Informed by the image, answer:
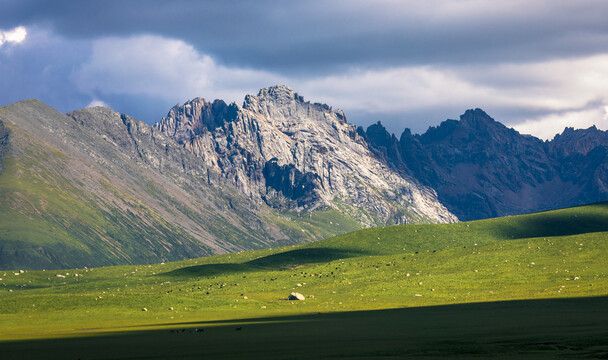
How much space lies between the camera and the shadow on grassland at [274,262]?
161000mm

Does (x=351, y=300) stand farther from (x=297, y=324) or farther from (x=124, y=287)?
(x=124, y=287)

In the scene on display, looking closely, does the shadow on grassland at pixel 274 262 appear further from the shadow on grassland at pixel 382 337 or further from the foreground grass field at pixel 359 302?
the shadow on grassland at pixel 382 337

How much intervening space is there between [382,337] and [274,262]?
4736 inches

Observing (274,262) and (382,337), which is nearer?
(382,337)

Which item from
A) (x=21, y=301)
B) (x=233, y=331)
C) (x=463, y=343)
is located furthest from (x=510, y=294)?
(x=21, y=301)

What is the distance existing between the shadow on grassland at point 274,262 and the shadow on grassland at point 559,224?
41.6m

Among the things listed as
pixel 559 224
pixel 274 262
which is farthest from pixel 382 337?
pixel 559 224

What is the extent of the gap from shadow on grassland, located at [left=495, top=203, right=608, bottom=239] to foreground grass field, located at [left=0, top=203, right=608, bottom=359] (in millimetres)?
482

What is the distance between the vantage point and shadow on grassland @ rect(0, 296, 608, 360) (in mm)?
39188

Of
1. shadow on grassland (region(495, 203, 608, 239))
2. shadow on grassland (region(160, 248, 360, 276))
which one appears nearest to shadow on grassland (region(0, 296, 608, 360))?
shadow on grassland (region(160, 248, 360, 276))

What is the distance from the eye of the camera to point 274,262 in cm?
16850

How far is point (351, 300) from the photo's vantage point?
97.8m

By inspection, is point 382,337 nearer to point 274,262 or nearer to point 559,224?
point 274,262

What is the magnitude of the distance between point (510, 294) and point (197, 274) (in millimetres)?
90430
